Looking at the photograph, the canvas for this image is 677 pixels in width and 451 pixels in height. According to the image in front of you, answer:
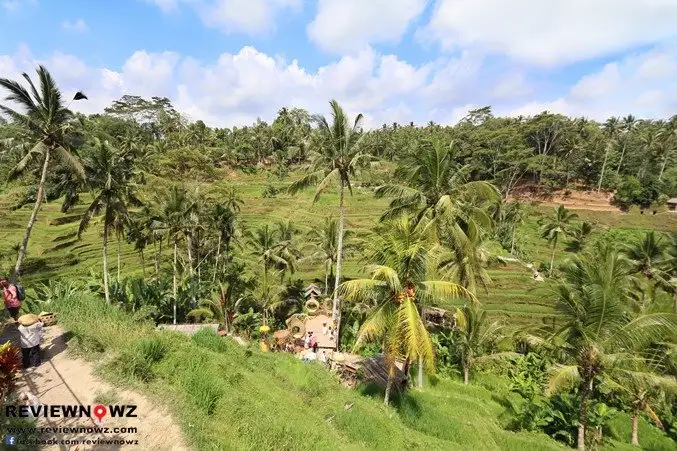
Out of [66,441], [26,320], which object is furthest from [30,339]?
[66,441]

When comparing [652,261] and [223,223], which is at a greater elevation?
[223,223]

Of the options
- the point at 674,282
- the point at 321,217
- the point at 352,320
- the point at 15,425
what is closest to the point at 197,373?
the point at 15,425

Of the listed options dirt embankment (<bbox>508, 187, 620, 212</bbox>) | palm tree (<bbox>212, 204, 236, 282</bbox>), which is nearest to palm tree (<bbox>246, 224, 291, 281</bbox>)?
palm tree (<bbox>212, 204, 236, 282</bbox>)

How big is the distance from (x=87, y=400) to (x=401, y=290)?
759 centimetres

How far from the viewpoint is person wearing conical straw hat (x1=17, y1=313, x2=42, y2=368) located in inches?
305

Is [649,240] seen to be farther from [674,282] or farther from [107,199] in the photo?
[107,199]

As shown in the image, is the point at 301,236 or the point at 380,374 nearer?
the point at 380,374

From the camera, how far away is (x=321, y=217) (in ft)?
171

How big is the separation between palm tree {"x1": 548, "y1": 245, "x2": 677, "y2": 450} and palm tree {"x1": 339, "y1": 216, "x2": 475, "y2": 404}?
3.81 meters

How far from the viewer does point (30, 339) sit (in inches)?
309

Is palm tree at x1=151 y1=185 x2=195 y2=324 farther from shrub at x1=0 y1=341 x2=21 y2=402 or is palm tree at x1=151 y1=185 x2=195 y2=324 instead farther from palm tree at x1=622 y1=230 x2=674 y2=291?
palm tree at x1=622 y1=230 x2=674 y2=291

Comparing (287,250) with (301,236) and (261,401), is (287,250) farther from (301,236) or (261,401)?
(261,401)

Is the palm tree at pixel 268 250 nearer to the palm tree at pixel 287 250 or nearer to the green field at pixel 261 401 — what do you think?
the palm tree at pixel 287 250

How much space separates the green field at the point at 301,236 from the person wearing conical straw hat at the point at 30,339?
21797mm
